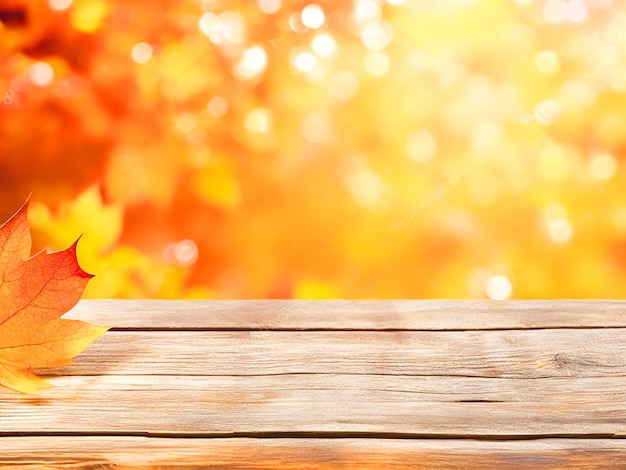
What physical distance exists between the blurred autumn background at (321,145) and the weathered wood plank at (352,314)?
72 centimetres

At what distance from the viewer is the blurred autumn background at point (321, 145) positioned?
1.39 meters

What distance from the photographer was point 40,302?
53cm

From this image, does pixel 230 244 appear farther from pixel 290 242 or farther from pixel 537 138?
pixel 537 138

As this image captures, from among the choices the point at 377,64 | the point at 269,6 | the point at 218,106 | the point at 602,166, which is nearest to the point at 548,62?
the point at 602,166

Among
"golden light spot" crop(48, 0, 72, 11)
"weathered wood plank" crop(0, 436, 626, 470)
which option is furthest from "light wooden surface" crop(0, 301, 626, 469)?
"golden light spot" crop(48, 0, 72, 11)

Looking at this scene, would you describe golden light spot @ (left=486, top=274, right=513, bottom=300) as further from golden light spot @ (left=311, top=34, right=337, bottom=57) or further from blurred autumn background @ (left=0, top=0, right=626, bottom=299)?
golden light spot @ (left=311, top=34, right=337, bottom=57)

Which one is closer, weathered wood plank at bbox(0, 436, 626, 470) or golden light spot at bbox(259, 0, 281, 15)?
weathered wood plank at bbox(0, 436, 626, 470)

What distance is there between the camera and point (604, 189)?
1410mm

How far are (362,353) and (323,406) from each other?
4.0 inches

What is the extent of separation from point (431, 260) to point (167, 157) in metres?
0.63

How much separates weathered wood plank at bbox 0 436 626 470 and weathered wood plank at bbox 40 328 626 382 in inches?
4.0

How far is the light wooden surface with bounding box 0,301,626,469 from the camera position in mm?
437

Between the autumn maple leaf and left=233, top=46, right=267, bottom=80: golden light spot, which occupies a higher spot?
left=233, top=46, right=267, bottom=80: golden light spot

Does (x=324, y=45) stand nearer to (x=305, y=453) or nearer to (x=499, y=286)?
(x=499, y=286)
